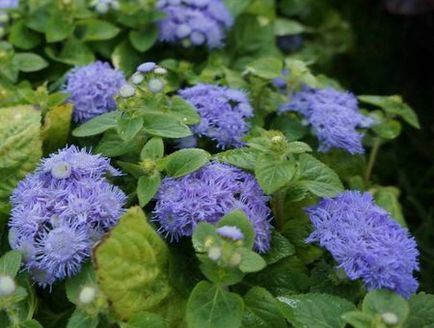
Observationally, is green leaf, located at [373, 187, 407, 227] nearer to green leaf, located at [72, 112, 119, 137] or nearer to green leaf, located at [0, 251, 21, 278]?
green leaf, located at [72, 112, 119, 137]

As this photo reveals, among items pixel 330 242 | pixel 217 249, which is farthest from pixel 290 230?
pixel 217 249

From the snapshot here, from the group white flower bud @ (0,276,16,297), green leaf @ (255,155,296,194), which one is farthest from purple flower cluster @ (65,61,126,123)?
white flower bud @ (0,276,16,297)

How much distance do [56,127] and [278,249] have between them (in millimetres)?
601

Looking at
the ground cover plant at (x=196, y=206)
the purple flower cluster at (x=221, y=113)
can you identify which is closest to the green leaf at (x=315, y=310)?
the ground cover plant at (x=196, y=206)

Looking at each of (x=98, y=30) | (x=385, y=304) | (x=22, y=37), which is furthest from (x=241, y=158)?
(x=22, y=37)

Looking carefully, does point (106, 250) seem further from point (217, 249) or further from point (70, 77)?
point (70, 77)

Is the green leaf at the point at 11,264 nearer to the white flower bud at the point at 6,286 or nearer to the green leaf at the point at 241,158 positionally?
the white flower bud at the point at 6,286

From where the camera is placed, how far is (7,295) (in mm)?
1232

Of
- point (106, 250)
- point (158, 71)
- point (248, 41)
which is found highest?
point (158, 71)

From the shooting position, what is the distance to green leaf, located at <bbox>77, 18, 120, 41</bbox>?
2.05m

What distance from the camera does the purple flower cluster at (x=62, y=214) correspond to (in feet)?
4.27

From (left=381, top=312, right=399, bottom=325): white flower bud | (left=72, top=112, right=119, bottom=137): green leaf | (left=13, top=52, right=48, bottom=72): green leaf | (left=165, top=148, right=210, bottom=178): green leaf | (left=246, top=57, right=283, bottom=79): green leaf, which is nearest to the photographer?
(left=381, top=312, right=399, bottom=325): white flower bud

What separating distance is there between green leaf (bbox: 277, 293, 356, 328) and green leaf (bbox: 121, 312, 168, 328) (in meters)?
0.23

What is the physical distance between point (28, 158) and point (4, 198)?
0.34ft
